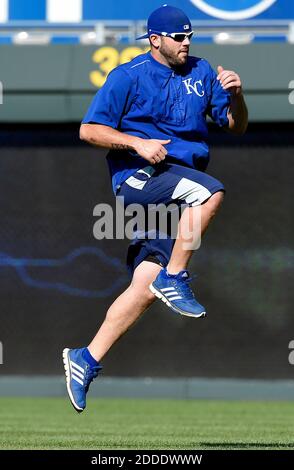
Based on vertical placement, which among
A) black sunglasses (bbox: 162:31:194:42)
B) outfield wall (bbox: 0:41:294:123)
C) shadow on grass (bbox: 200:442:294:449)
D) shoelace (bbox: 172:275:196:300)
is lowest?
shadow on grass (bbox: 200:442:294:449)

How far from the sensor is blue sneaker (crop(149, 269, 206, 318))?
6.46 meters

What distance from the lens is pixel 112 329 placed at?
6.85 meters

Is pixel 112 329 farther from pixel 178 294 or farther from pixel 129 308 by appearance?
pixel 178 294

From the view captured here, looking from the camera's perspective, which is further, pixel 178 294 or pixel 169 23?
pixel 169 23

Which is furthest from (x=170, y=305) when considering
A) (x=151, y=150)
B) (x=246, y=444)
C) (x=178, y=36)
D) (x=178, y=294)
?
(x=178, y=36)

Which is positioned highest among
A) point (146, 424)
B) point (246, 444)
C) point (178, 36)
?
point (178, 36)

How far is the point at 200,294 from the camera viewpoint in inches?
487

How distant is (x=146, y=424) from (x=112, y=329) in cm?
251

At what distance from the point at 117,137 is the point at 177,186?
1.40ft

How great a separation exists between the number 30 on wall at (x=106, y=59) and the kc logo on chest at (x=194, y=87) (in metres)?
5.02

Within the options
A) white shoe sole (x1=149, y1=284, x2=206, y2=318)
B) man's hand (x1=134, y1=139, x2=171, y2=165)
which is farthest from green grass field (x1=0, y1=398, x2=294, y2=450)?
man's hand (x1=134, y1=139, x2=171, y2=165)

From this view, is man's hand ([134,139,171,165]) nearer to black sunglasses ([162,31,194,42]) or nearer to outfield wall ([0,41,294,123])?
black sunglasses ([162,31,194,42])

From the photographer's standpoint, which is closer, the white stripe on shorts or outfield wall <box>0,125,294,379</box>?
the white stripe on shorts

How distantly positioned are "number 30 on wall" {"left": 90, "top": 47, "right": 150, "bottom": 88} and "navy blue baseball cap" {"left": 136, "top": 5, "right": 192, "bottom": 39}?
16.3 ft
